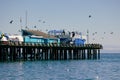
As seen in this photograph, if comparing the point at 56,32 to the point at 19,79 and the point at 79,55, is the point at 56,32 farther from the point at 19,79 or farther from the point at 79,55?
the point at 19,79

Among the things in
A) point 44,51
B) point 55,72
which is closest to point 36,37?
point 44,51

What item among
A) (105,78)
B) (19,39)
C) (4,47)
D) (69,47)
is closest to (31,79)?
(105,78)

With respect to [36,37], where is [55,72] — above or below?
below

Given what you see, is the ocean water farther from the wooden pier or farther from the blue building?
the blue building

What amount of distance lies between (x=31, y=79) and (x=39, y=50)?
46356 mm

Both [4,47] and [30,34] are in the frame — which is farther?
[30,34]

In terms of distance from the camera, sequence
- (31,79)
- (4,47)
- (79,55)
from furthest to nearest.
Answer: (79,55)
(4,47)
(31,79)

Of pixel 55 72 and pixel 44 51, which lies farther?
pixel 44 51

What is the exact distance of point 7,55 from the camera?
288 ft

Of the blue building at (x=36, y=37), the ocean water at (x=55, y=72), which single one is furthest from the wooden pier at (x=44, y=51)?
the ocean water at (x=55, y=72)

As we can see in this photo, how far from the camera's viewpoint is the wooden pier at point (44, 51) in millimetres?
88875

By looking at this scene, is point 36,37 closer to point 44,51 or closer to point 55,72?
point 44,51

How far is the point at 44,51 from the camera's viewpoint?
4001 inches

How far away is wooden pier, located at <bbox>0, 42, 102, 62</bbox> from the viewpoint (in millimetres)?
88875
